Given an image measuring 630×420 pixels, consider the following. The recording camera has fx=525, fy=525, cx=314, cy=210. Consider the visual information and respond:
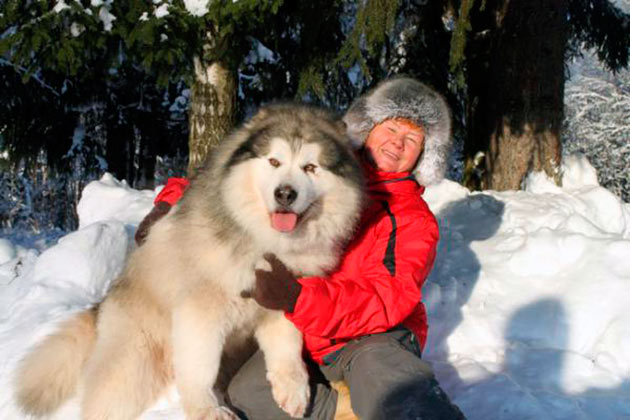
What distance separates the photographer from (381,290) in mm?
2297

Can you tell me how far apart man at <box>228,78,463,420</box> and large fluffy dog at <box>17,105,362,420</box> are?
0.14m

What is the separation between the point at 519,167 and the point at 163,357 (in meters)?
4.29

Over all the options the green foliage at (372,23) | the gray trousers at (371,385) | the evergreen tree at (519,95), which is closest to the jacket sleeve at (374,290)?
the gray trousers at (371,385)

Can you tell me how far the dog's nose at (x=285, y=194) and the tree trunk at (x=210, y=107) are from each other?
3.00 meters

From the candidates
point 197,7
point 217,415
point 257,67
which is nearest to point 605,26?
point 257,67

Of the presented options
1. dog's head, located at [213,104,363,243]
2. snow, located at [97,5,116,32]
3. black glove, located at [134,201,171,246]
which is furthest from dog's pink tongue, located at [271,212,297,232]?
snow, located at [97,5,116,32]

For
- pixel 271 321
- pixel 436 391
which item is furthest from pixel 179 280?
pixel 436 391

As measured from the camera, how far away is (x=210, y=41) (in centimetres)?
473

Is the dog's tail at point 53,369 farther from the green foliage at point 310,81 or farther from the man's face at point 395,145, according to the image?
the green foliage at point 310,81

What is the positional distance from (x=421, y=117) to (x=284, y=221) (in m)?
1.10

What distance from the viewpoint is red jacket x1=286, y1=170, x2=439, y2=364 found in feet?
7.18

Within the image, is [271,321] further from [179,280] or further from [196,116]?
[196,116]

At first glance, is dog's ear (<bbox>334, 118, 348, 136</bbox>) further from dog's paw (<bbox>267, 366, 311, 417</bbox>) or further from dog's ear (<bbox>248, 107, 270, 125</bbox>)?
dog's paw (<bbox>267, 366, 311, 417</bbox>)

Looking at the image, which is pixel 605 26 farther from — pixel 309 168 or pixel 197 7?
pixel 309 168
